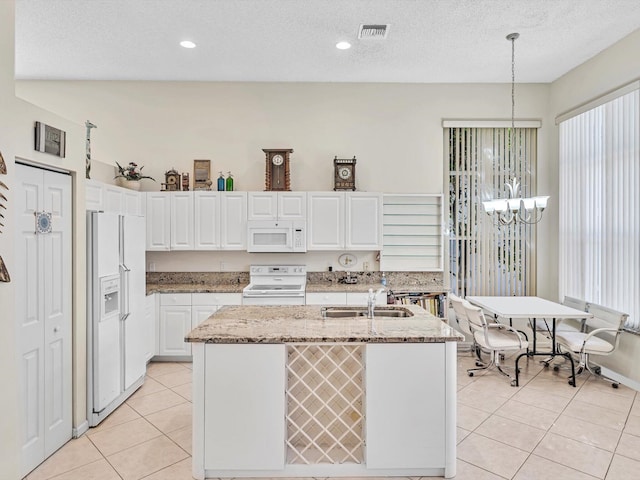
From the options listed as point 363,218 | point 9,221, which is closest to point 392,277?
point 363,218

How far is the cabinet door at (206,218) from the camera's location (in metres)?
4.66

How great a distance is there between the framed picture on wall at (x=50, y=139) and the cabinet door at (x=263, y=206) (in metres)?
2.19

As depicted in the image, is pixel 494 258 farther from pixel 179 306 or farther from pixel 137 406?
pixel 137 406

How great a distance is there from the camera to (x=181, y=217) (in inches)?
183

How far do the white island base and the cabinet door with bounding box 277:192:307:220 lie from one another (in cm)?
250

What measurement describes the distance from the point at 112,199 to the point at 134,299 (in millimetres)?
1005

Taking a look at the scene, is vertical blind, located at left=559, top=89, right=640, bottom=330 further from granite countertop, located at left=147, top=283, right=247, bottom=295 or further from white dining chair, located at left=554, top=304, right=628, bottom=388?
granite countertop, located at left=147, top=283, right=247, bottom=295

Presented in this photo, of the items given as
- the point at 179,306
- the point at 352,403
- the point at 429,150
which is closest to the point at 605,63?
the point at 429,150

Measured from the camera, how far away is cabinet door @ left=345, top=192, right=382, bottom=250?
15.4 ft

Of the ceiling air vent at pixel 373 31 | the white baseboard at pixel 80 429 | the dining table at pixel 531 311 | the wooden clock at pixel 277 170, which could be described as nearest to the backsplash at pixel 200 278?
the wooden clock at pixel 277 170

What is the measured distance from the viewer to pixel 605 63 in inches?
160

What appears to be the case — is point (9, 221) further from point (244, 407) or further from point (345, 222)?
point (345, 222)

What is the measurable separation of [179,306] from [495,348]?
3.42m

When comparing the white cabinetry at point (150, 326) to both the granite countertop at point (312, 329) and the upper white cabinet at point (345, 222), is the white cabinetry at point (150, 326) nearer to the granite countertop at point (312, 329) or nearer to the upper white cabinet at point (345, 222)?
the granite countertop at point (312, 329)
